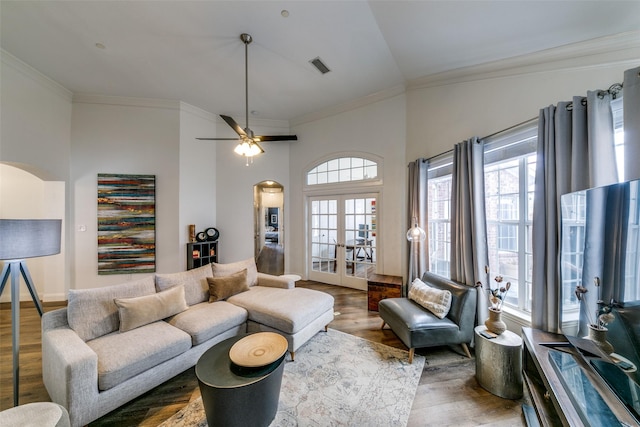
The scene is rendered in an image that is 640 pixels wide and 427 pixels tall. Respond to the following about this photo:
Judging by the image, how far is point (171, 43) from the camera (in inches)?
113

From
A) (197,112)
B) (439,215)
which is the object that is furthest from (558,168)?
(197,112)

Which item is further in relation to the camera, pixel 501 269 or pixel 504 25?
pixel 501 269

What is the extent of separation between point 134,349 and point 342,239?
3534 millimetres

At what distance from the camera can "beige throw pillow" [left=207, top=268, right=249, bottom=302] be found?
2.83m

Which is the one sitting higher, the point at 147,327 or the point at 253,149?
the point at 253,149

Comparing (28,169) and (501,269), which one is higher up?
(28,169)

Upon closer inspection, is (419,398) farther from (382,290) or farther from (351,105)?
(351,105)

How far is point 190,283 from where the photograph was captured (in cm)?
276

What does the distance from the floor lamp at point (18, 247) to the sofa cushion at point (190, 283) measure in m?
0.93

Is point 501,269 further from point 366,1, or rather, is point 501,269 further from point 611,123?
point 366,1

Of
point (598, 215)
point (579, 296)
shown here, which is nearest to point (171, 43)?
point (598, 215)

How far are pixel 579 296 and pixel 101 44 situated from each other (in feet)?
17.6

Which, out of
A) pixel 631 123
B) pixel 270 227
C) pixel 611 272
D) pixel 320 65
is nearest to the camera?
pixel 611 272

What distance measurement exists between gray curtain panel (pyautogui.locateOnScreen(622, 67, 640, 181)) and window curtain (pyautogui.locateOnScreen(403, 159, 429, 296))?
78.8 inches
